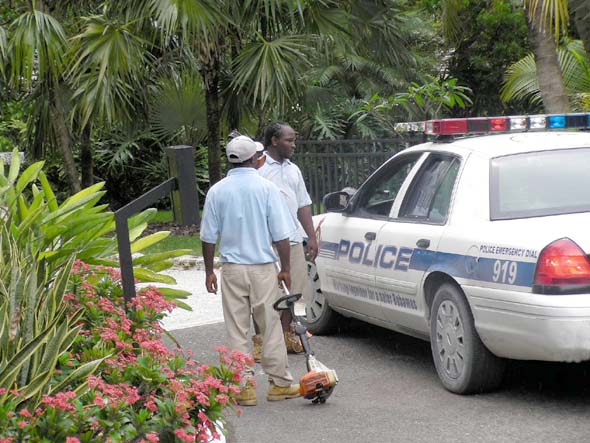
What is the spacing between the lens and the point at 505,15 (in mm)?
24609

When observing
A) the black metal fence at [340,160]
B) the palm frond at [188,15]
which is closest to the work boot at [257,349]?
the black metal fence at [340,160]

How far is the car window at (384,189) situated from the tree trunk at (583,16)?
4.18m

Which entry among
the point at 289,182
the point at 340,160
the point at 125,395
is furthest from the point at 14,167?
the point at 340,160

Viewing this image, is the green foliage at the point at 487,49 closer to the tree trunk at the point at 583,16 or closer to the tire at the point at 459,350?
the tree trunk at the point at 583,16

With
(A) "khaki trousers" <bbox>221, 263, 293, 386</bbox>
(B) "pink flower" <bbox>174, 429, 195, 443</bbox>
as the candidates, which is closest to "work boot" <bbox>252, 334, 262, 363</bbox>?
(A) "khaki trousers" <bbox>221, 263, 293, 386</bbox>

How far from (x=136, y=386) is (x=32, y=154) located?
12.9 metres

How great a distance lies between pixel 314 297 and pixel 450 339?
2340mm

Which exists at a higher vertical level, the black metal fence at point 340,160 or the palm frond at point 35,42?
the palm frond at point 35,42

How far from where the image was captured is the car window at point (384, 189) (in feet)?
26.9

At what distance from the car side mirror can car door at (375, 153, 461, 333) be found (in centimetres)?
71

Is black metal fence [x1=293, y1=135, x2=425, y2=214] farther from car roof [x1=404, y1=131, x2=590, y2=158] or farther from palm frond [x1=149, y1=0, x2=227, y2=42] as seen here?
car roof [x1=404, y1=131, x2=590, y2=158]

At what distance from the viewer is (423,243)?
7.36 metres

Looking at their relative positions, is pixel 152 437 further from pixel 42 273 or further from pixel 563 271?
pixel 42 273

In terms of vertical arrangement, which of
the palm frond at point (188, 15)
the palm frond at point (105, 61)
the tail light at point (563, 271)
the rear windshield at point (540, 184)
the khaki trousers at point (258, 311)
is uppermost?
the palm frond at point (188, 15)
